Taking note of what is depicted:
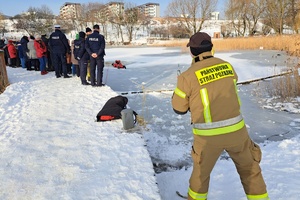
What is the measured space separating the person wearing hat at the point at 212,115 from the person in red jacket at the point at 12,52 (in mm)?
10503

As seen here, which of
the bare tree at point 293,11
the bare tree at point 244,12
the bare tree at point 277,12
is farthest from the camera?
the bare tree at point 244,12

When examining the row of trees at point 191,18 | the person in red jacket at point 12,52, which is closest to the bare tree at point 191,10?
the row of trees at point 191,18

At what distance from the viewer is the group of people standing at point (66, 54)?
6.55m

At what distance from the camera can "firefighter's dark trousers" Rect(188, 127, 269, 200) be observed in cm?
206

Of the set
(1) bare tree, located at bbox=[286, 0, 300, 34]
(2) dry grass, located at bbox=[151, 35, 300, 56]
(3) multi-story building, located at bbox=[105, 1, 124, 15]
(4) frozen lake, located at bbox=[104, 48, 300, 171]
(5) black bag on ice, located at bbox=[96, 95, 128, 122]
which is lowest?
(4) frozen lake, located at bbox=[104, 48, 300, 171]

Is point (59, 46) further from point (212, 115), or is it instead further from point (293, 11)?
point (293, 11)

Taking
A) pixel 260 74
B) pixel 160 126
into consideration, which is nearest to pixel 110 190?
pixel 160 126

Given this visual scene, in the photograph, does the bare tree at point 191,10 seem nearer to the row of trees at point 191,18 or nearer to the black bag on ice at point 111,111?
the row of trees at point 191,18

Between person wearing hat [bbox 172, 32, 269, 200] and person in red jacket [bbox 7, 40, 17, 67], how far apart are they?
10.5 m

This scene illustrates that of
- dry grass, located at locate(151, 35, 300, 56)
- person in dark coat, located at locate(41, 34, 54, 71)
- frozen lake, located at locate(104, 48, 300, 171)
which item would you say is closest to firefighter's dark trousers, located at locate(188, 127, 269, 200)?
frozen lake, located at locate(104, 48, 300, 171)

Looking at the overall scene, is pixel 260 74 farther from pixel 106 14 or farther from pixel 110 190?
pixel 106 14

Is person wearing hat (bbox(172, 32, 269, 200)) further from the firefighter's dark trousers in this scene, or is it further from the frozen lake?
the frozen lake

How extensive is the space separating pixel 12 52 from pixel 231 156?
11076 millimetres

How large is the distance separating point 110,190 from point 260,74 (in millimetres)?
8524
